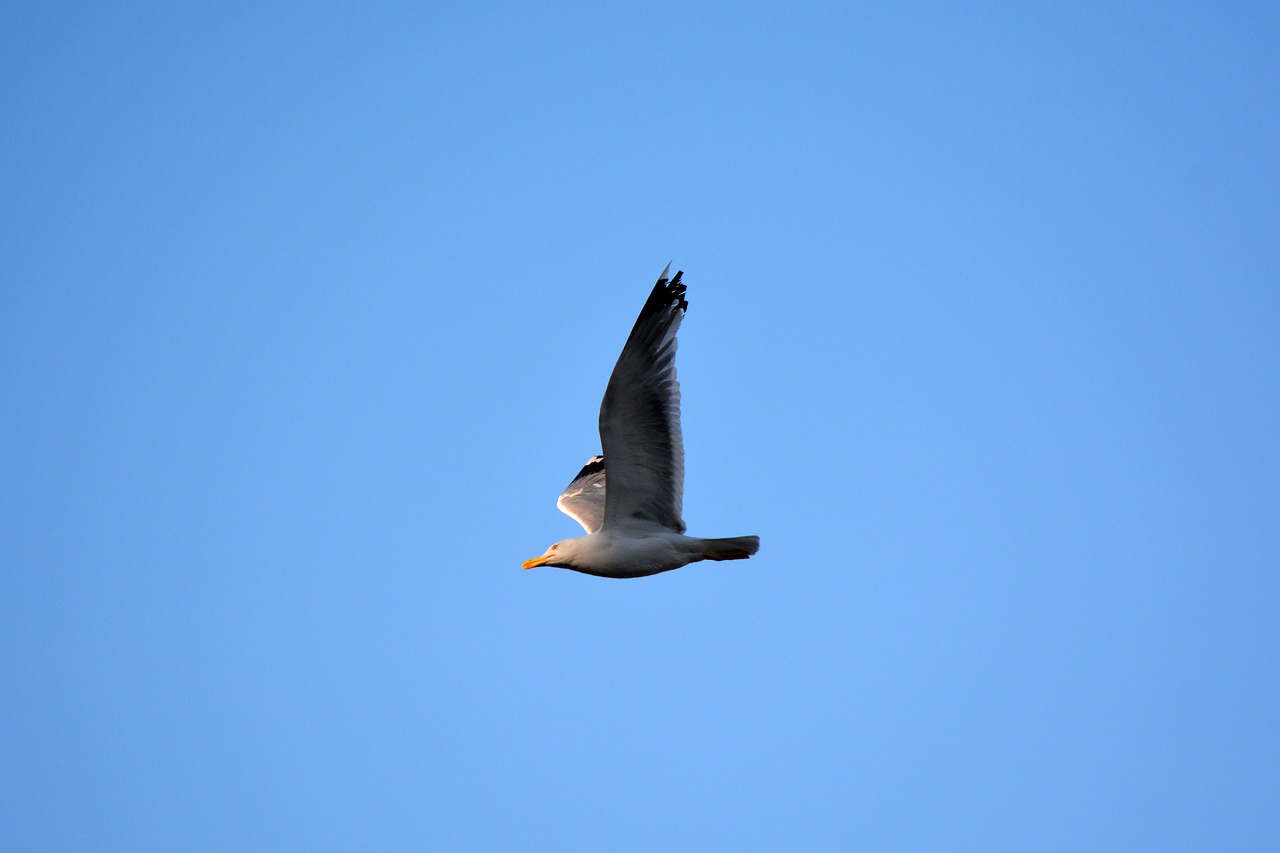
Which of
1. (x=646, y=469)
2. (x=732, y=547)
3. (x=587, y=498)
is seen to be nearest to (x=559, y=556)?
(x=646, y=469)

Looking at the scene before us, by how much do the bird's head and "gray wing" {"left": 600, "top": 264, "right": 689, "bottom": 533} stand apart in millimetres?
888

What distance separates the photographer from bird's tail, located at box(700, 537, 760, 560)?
41.6ft

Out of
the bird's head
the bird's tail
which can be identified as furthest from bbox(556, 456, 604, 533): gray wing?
the bird's tail

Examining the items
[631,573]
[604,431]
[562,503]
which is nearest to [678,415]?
[604,431]

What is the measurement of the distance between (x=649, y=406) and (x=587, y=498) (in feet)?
12.6

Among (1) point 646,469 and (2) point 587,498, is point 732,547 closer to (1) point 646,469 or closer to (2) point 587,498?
(1) point 646,469

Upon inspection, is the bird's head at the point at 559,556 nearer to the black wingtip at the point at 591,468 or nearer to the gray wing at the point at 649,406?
the gray wing at the point at 649,406

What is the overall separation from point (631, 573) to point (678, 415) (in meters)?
1.79

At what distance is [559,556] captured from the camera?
13203 mm

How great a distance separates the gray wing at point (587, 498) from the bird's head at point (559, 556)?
126 cm

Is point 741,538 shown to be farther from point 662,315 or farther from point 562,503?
point 562,503

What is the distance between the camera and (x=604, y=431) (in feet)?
41.0

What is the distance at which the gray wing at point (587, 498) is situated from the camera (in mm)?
15055

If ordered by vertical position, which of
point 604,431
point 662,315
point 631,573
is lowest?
point 631,573
